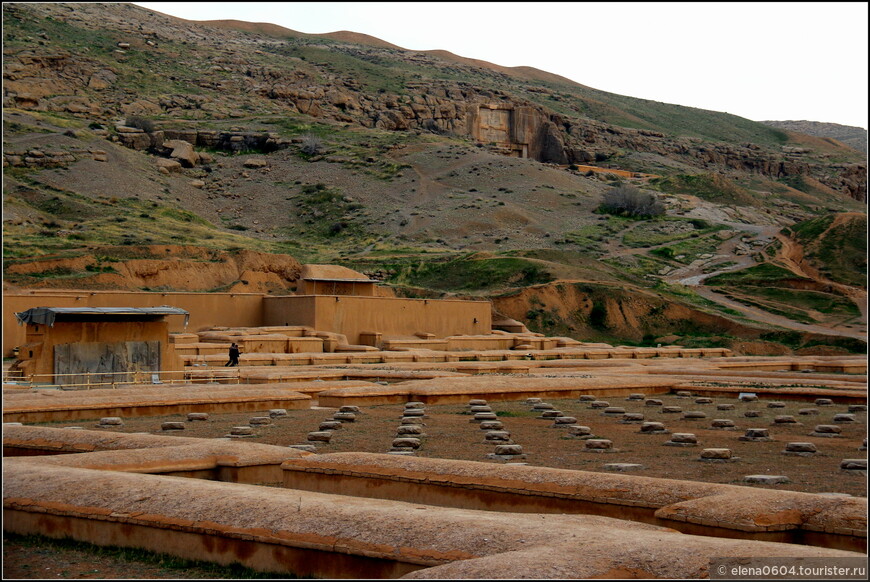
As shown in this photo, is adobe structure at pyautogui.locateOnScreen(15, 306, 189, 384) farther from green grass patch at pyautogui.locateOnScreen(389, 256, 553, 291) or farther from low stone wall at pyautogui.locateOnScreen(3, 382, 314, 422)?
green grass patch at pyautogui.locateOnScreen(389, 256, 553, 291)

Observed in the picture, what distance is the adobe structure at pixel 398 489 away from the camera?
735 centimetres

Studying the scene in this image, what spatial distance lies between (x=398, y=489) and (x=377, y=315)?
28.7 meters

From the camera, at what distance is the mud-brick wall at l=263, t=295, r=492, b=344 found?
37.9 m

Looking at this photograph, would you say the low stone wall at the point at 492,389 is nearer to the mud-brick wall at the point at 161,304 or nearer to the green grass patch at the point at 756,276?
the mud-brick wall at the point at 161,304

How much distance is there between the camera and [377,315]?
39.6 meters

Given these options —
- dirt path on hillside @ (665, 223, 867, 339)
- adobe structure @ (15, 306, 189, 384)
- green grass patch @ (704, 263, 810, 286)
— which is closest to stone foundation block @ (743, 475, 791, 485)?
adobe structure @ (15, 306, 189, 384)

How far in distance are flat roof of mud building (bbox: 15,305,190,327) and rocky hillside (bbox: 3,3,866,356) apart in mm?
17260

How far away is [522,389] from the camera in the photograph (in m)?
23.3

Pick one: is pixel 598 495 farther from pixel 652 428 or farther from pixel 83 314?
pixel 83 314

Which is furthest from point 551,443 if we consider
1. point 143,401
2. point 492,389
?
point 143,401

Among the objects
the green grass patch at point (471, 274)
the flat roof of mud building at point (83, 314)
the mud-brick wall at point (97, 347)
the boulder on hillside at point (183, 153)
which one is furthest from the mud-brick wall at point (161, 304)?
the boulder on hillside at point (183, 153)

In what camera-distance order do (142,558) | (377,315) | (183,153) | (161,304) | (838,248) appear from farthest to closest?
(183,153)
(838,248)
(377,315)
(161,304)
(142,558)

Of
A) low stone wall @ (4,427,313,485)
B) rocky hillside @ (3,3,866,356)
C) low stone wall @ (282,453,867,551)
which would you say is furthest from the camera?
rocky hillside @ (3,3,866,356)

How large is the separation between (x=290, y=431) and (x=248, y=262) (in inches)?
1250
